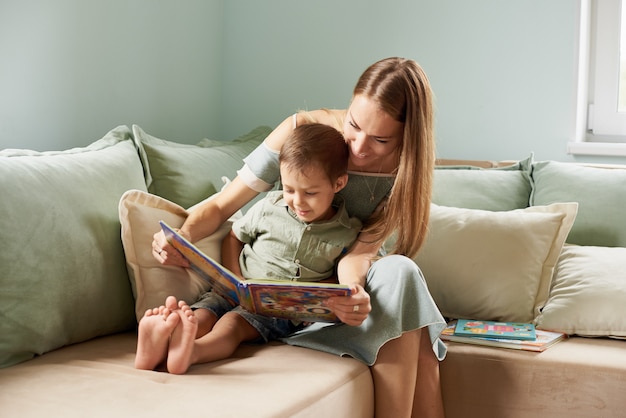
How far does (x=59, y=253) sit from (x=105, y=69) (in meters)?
0.90

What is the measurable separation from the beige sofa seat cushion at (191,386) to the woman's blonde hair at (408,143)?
34cm

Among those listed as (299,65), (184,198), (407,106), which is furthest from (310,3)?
(407,106)

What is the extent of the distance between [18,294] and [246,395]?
52cm

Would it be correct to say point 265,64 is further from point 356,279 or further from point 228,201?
point 356,279

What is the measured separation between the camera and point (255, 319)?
184 centimetres

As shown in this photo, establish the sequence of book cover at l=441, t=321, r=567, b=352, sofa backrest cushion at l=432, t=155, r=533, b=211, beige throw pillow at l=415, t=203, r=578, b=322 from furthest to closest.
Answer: sofa backrest cushion at l=432, t=155, r=533, b=211 → beige throw pillow at l=415, t=203, r=578, b=322 → book cover at l=441, t=321, r=567, b=352

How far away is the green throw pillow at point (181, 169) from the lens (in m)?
2.23

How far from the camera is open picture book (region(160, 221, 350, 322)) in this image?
1576mm

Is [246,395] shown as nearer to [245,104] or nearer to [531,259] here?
[531,259]

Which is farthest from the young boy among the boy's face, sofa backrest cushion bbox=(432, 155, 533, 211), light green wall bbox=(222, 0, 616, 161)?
light green wall bbox=(222, 0, 616, 161)

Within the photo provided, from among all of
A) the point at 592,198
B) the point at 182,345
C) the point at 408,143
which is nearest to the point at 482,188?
the point at 592,198

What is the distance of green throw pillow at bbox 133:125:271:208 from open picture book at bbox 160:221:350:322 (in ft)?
1.55

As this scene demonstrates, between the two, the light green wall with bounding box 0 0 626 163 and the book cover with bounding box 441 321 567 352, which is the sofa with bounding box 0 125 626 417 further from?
the light green wall with bounding box 0 0 626 163

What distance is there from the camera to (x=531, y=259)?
6.89 feet
